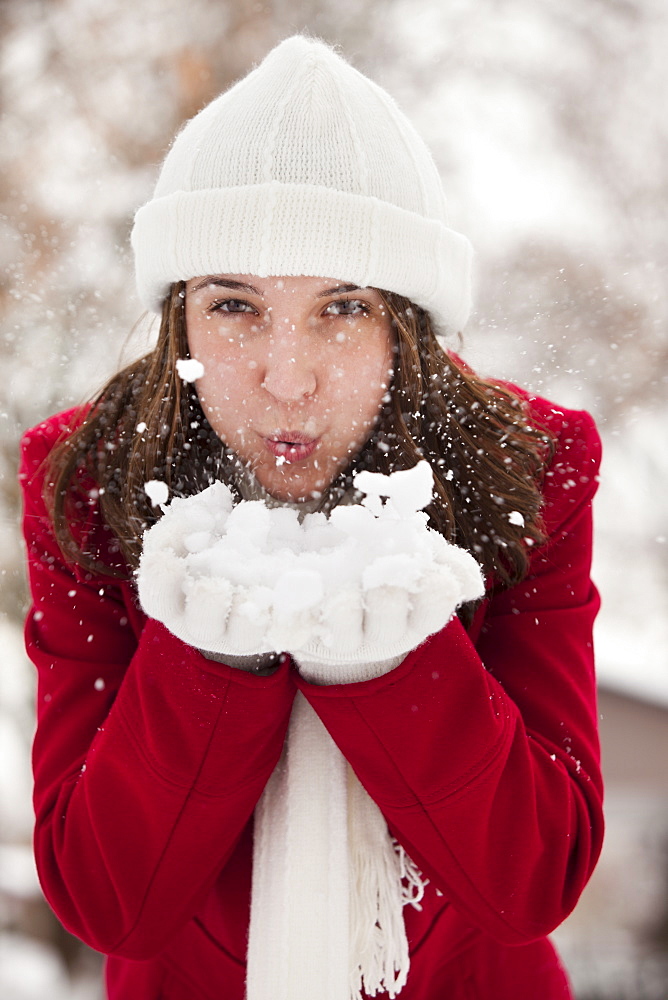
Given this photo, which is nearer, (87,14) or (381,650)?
(381,650)

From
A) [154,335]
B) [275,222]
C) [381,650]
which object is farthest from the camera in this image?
[154,335]

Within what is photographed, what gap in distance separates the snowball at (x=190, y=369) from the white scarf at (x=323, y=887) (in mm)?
141

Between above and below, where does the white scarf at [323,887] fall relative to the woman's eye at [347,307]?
below

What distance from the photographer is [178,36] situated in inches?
80.4

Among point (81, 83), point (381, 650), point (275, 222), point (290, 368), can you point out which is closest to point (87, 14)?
point (81, 83)

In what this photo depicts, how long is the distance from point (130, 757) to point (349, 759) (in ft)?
0.74

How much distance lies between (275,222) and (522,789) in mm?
674

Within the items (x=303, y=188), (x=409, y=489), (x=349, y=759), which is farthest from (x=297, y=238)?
(x=349, y=759)

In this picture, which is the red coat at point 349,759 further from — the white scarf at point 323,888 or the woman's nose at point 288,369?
the woman's nose at point 288,369

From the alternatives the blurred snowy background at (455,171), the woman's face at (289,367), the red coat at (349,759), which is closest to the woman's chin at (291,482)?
the woman's face at (289,367)

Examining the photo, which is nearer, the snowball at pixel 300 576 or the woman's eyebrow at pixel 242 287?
the snowball at pixel 300 576

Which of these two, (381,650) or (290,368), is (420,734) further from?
(290,368)

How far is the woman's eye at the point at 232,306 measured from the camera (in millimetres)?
938

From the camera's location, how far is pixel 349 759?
85 centimetres
